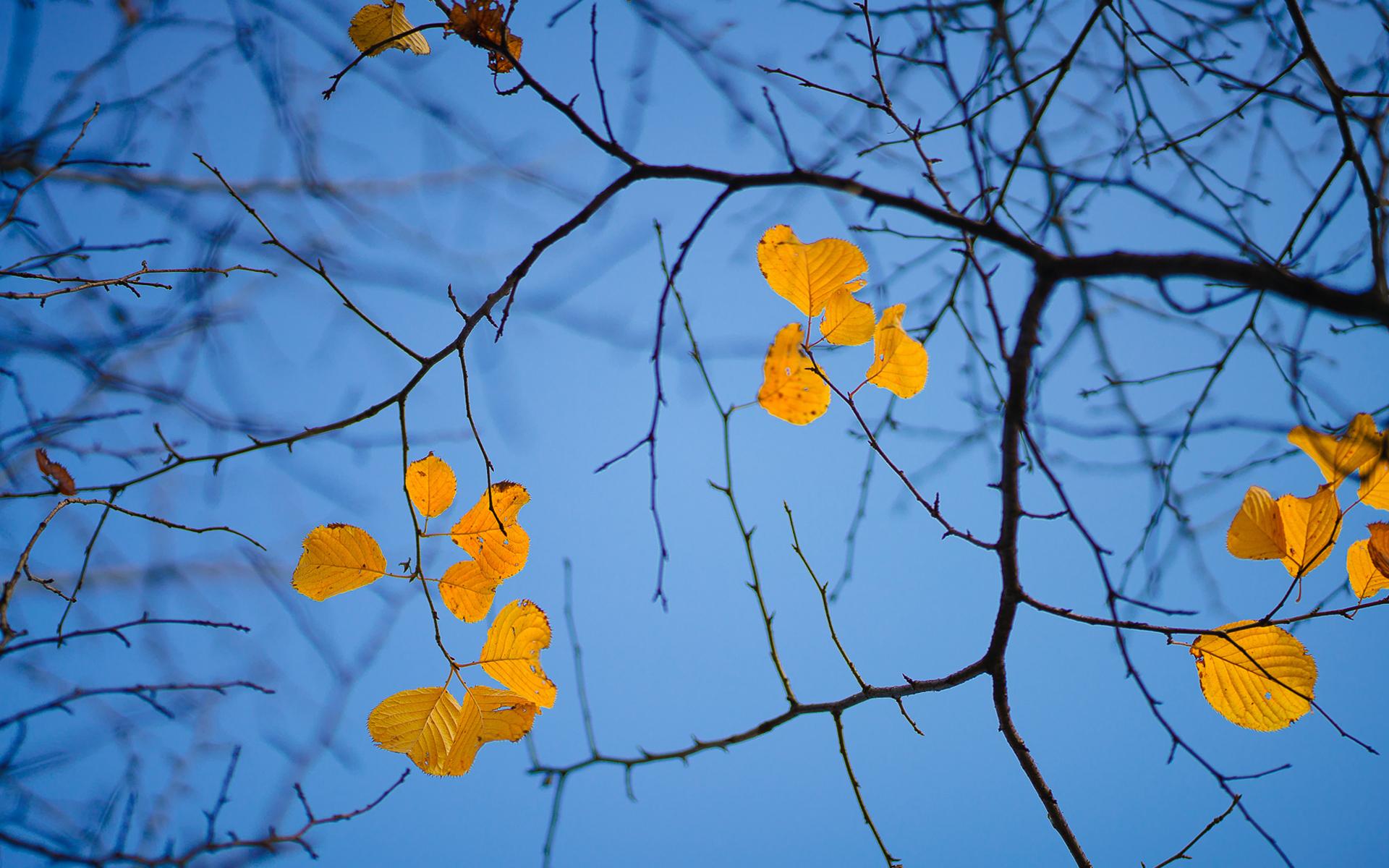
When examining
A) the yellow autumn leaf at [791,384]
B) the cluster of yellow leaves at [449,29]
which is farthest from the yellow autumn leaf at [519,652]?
the cluster of yellow leaves at [449,29]

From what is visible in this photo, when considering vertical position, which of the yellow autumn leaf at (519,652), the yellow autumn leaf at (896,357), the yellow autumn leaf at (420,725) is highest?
the yellow autumn leaf at (896,357)

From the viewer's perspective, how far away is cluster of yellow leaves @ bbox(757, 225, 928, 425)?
2.45 ft

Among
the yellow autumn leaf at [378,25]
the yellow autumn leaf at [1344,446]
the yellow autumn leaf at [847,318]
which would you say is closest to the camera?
the yellow autumn leaf at [1344,446]

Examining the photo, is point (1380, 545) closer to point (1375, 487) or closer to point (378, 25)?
point (1375, 487)

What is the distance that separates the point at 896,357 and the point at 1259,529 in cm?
42

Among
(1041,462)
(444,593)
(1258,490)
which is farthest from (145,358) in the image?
(1258,490)

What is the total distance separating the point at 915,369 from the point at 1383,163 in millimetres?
505

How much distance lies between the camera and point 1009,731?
0.80 meters

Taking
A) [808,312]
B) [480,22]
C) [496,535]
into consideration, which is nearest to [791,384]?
[808,312]

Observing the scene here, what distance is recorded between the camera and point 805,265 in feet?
2.47

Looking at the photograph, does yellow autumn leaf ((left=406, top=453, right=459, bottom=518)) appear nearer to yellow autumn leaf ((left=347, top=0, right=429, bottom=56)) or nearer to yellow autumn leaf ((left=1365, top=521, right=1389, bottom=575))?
yellow autumn leaf ((left=347, top=0, right=429, bottom=56))

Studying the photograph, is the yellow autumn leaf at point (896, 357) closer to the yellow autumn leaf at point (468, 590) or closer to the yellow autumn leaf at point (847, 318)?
the yellow autumn leaf at point (847, 318)

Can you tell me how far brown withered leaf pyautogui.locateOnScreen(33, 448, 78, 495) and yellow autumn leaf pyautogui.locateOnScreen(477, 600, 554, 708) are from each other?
1.48ft

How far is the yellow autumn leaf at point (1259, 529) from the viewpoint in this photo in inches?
29.6
